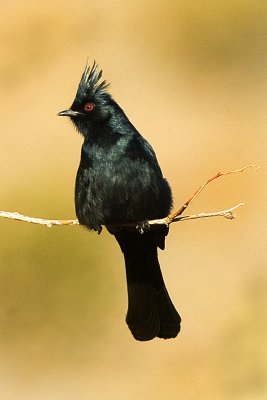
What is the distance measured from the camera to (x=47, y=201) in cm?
1612

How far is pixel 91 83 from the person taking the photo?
9.82 m

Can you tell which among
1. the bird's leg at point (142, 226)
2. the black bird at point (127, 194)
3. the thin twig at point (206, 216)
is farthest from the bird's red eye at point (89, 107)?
the thin twig at point (206, 216)

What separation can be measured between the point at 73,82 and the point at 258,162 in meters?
3.20

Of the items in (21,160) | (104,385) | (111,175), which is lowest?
(104,385)

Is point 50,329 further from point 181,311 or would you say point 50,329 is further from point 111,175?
point 111,175

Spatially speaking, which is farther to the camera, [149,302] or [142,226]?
[149,302]

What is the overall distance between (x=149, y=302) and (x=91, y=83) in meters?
1.74

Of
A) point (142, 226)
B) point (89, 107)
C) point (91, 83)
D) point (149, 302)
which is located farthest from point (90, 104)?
point (149, 302)

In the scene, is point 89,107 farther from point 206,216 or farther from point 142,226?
point 206,216

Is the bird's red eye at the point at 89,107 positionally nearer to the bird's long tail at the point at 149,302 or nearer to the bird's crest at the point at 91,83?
the bird's crest at the point at 91,83

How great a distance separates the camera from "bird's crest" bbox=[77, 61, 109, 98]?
978 centimetres

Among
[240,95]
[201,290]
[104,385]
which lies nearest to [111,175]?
[104,385]

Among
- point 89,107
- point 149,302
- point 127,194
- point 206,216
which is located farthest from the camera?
point 149,302

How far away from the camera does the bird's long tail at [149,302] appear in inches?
393
